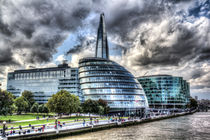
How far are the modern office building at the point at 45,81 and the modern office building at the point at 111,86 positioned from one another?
30.6 ft

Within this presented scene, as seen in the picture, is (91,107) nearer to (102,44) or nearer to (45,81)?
(45,81)

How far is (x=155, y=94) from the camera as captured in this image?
194375mm

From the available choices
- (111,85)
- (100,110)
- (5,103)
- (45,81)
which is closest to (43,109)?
(100,110)

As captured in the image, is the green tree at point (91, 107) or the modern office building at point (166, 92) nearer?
the green tree at point (91, 107)

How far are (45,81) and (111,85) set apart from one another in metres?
51.8

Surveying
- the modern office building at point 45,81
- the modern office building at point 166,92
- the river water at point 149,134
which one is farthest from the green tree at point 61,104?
the modern office building at point 166,92

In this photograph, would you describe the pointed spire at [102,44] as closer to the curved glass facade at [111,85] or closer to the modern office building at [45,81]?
the modern office building at [45,81]

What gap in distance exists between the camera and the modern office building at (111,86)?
116312 mm

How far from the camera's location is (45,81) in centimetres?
14588

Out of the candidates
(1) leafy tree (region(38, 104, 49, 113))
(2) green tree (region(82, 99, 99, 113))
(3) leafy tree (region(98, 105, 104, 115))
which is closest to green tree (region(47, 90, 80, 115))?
(2) green tree (region(82, 99, 99, 113))

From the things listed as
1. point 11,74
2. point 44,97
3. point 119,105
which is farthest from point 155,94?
point 11,74

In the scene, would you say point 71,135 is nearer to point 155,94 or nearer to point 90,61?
point 90,61

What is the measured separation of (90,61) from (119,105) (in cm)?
3288

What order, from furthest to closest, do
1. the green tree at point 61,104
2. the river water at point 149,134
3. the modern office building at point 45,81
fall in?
the modern office building at point 45,81 → the green tree at point 61,104 → the river water at point 149,134
